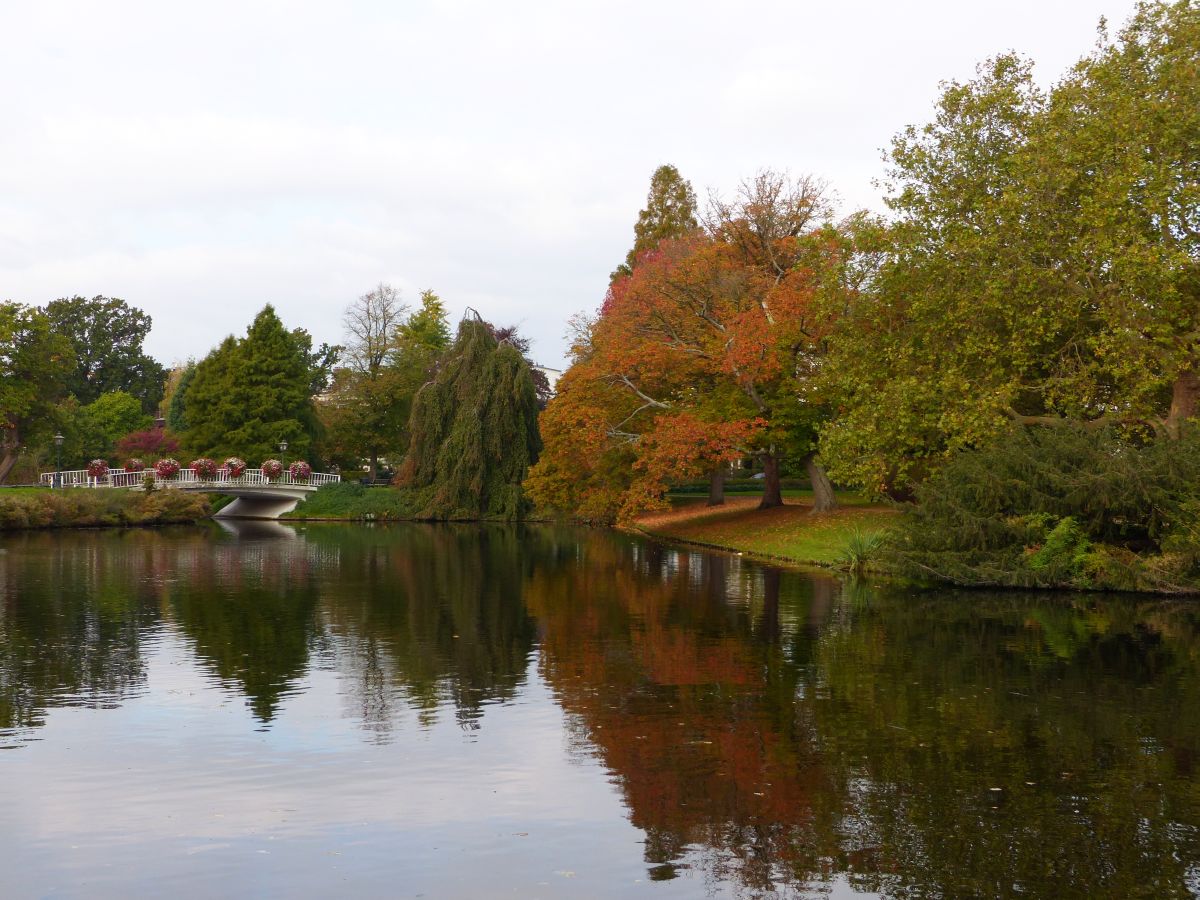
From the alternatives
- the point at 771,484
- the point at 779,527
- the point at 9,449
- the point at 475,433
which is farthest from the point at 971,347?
the point at 9,449

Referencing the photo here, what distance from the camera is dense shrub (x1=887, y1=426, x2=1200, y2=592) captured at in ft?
77.3

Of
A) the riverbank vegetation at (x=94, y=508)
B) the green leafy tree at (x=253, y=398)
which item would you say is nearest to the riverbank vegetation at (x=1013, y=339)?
the riverbank vegetation at (x=94, y=508)

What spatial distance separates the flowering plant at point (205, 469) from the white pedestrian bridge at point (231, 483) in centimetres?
16

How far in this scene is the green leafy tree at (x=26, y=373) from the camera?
63.5m

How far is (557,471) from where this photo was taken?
50.9 meters

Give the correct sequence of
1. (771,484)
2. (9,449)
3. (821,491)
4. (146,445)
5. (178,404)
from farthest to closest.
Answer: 1. (178,404)
2. (146,445)
3. (9,449)
4. (771,484)
5. (821,491)

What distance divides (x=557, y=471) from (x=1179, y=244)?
2905 cm

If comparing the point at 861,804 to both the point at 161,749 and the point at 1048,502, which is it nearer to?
the point at 161,749

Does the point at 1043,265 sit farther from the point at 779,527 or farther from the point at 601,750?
the point at 601,750

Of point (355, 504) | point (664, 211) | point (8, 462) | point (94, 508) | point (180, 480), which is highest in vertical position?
point (664, 211)

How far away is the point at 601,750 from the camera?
11086 millimetres

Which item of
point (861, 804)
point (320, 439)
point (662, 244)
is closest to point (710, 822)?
point (861, 804)

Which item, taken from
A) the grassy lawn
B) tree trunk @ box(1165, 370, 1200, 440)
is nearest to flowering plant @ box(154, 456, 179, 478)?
the grassy lawn

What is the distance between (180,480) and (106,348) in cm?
5515
